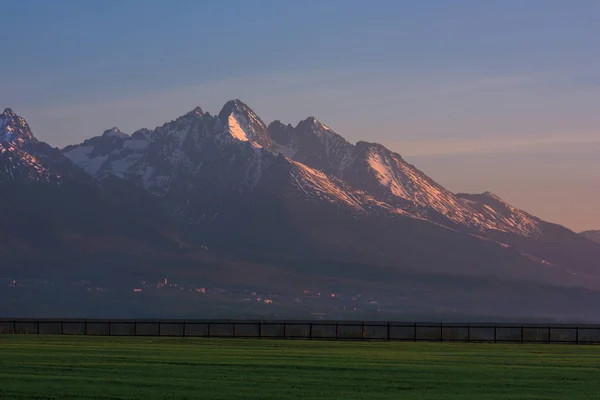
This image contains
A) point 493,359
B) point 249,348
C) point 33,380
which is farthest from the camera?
point 249,348

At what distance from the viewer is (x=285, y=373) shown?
53.6m

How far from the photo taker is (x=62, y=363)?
57.3 meters

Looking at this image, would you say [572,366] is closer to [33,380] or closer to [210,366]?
[210,366]

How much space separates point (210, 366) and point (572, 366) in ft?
64.2

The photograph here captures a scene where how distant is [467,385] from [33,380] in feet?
60.2

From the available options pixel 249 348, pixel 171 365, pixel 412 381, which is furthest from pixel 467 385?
pixel 249 348

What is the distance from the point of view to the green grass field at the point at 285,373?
45119mm

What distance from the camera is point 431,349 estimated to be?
80.1m

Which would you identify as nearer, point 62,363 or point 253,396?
point 253,396

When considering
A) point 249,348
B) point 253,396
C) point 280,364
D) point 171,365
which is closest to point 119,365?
point 171,365

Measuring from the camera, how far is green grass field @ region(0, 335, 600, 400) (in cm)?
4512

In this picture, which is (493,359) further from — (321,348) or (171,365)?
(171,365)

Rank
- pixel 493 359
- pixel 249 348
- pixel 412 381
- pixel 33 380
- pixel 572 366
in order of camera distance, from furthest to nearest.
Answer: pixel 249 348 < pixel 493 359 < pixel 572 366 < pixel 412 381 < pixel 33 380

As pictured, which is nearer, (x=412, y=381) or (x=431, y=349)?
(x=412, y=381)
